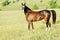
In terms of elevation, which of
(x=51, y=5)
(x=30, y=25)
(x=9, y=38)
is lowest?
(x=51, y=5)

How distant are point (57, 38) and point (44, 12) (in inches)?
195

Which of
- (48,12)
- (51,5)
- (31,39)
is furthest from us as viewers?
(51,5)

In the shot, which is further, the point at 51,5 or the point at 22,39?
the point at 51,5

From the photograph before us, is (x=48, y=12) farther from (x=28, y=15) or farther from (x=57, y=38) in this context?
(x=57, y=38)

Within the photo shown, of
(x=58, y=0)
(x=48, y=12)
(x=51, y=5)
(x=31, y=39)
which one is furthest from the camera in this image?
(x=58, y=0)

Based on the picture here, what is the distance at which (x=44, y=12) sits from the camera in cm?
1459

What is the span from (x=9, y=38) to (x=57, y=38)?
1848 millimetres

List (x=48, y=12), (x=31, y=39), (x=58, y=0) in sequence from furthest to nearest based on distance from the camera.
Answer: (x=58, y=0), (x=48, y=12), (x=31, y=39)

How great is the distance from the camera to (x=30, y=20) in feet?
48.1

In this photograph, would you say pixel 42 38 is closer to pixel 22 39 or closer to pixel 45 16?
pixel 22 39

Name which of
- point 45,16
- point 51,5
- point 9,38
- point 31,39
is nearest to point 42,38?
point 31,39

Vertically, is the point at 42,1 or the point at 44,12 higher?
the point at 44,12

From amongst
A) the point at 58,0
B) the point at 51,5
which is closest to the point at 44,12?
the point at 51,5

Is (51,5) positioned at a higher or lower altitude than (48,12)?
lower
